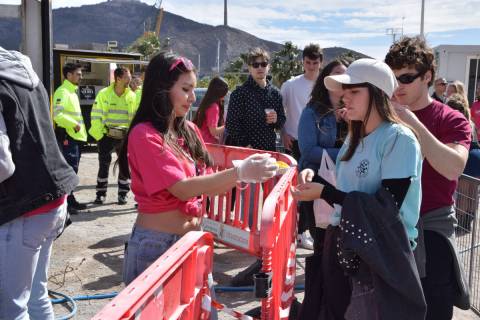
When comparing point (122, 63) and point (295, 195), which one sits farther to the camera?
point (122, 63)

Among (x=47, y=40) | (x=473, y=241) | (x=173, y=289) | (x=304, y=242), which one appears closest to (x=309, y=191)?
(x=173, y=289)

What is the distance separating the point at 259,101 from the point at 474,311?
2844mm

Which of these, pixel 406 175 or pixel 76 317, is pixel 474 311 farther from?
pixel 76 317

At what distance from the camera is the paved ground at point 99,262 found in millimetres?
4500

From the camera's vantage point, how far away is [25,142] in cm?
247

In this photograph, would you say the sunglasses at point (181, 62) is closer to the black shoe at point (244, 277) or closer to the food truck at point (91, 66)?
the black shoe at point (244, 277)

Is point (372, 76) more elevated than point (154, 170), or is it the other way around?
point (372, 76)

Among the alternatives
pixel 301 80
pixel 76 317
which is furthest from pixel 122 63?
pixel 76 317

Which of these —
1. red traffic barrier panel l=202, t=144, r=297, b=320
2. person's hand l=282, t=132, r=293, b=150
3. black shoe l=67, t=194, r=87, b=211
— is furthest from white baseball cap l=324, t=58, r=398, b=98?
black shoe l=67, t=194, r=87, b=211

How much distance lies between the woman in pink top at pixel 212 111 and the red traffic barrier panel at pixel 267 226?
0.64 meters

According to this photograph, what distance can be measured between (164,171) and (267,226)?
0.52 m

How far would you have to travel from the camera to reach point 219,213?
556cm

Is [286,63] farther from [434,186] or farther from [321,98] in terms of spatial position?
[434,186]

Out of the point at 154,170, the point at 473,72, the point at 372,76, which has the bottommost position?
the point at 154,170
